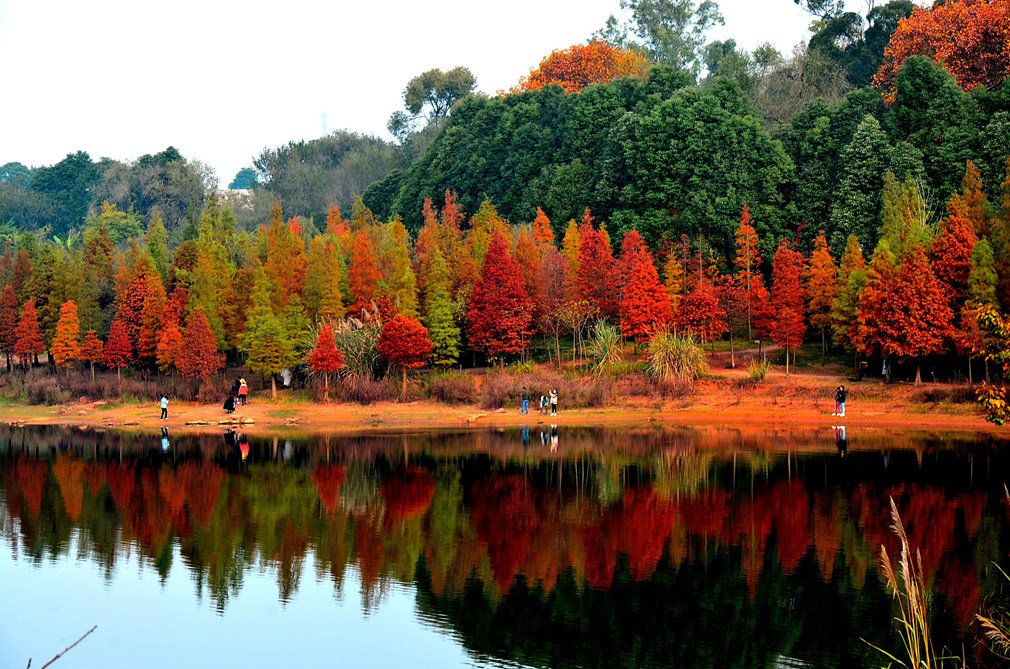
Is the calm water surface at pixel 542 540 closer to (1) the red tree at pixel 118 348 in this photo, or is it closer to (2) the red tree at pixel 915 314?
(2) the red tree at pixel 915 314

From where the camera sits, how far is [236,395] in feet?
195

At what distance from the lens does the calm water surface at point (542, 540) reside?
22.2 meters

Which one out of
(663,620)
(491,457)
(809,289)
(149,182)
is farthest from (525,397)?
(149,182)

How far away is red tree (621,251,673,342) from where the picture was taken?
2341 inches

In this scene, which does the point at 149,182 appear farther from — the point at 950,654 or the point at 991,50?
the point at 950,654

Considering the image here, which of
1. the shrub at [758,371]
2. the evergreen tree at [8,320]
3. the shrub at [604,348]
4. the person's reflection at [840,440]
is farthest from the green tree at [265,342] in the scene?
the person's reflection at [840,440]

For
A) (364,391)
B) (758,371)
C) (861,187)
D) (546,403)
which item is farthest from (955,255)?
(364,391)

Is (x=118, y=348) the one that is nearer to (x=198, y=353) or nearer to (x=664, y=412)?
(x=198, y=353)

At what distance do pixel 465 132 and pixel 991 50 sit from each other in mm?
39110

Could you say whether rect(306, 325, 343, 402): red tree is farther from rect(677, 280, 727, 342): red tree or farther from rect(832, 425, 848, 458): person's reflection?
rect(832, 425, 848, 458): person's reflection

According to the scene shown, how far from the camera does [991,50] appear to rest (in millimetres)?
74500

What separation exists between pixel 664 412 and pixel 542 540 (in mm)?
25639

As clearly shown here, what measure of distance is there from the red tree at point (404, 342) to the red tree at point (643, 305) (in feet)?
35.2

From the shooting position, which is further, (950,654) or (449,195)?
(449,195)
